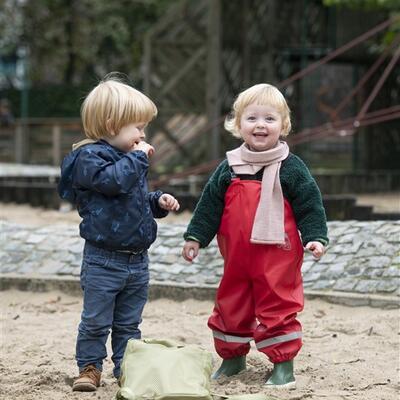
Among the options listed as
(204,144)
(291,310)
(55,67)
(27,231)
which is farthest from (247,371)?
(55,67)

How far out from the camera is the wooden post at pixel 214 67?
16.1m

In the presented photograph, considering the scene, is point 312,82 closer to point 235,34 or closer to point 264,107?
point 235,34

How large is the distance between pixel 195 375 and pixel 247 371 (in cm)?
88

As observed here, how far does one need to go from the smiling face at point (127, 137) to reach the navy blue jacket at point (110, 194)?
0.09 ft

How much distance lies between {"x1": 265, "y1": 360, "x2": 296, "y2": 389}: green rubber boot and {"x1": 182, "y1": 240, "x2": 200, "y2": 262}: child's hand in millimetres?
641

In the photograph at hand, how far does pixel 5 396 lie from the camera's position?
4227 millimetres

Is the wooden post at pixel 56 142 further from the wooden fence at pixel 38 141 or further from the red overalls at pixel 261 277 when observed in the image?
the red overalls at pixel 261 277

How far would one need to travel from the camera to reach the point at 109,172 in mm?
4156

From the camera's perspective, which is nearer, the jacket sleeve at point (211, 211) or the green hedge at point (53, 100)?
the jacket sleeve at point (211, 211)

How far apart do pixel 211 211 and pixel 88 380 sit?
0.97 metres

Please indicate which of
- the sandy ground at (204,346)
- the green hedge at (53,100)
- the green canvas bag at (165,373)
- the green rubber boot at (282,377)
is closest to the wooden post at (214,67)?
the sandy ground at (204,346)

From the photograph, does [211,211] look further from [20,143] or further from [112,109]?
[20,143]

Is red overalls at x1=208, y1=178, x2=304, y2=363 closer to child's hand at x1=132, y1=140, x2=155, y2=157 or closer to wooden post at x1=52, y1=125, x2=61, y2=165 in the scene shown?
child's hand at x1=132, y1=140, x2=155, y2=157

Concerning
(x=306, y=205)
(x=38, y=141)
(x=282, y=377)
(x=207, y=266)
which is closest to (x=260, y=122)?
(x=306, y=205)
